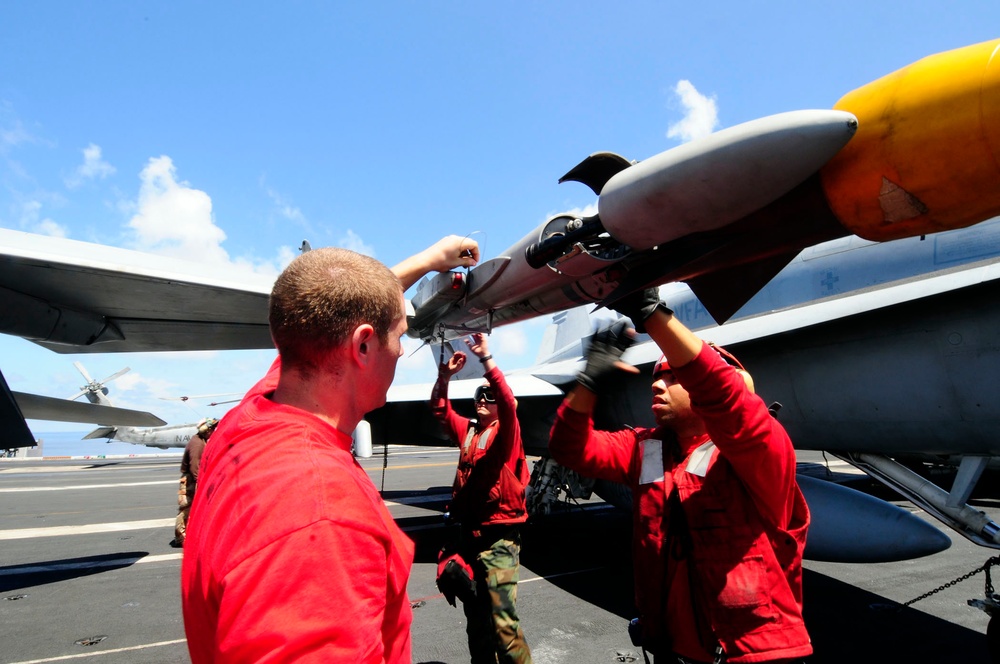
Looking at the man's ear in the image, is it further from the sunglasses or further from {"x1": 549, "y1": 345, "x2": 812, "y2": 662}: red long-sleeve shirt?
the sunglasses

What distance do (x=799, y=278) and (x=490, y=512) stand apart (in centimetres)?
443

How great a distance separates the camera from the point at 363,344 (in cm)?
110

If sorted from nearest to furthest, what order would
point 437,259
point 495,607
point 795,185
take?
1. point 795,185
2. point 437,259
3. point 495,607

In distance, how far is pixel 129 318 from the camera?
365 centimetres

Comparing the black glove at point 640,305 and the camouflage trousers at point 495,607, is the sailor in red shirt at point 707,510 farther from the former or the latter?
the camouflage trousers at point 495,607

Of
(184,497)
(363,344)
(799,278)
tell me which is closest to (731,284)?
(363,344)

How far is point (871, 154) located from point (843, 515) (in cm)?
438

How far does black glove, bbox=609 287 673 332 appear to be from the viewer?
2.06 meters

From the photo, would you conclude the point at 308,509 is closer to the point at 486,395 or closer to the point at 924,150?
the point at 924,150

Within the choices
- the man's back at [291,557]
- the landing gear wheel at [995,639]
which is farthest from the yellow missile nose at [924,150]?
the landing gear wheel at [995,639]

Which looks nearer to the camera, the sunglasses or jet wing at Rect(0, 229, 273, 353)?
jet wing at Rect(0, 229, 273, 353)

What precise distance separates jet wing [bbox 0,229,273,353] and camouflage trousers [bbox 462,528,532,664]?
224 centimetres

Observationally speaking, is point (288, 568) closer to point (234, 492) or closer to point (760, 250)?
point (234, 492)

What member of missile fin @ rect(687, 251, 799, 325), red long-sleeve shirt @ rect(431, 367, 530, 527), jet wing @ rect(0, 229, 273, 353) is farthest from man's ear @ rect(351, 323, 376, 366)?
red long-sleeve shirt @ rect(431, 367, 530, 527)
